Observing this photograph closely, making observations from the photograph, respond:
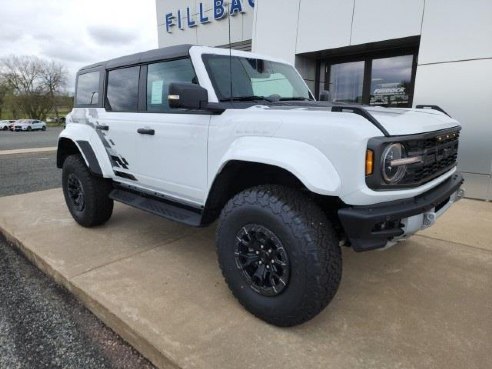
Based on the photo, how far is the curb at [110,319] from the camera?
6.89 feet

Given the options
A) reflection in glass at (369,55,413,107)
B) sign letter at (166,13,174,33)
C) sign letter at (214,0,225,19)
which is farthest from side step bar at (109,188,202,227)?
sign letter at (166,13,174,33)

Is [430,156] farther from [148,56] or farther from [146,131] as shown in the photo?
[148,56]

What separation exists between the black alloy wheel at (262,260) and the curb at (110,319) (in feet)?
2.26

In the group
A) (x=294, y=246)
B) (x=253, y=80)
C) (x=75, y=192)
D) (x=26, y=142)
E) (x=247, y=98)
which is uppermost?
(x=253, y=80)

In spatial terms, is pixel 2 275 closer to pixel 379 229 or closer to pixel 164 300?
pixel 164 300

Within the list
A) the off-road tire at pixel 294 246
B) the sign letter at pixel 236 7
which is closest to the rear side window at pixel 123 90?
the off-road tire at pixel 294 246

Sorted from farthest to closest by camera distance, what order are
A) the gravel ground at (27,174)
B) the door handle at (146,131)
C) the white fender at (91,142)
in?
the gravel ground at (27,174) → the white fender at (91,142) → the door handle at (146,131)

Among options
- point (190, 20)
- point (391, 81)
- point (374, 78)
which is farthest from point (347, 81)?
point (190, 20)

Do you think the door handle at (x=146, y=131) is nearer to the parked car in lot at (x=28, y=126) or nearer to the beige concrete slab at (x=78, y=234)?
the beige concrete slab at (x=78, y=234)

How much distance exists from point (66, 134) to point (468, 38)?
572cm

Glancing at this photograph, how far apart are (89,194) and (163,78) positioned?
62.5 inches

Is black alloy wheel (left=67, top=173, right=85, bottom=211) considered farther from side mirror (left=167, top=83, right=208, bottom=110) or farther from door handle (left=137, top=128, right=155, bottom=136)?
side mirror (left=167, top=83, right=208, bottom=110)

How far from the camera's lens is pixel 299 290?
6.84 feet

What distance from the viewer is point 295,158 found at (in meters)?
2.06
